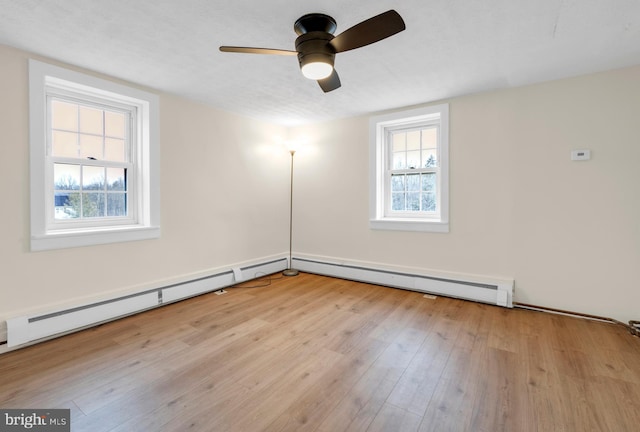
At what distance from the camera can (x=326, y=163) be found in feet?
15.3

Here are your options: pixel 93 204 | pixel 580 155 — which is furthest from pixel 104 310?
pixel 580 155

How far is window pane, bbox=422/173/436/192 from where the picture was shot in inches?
154

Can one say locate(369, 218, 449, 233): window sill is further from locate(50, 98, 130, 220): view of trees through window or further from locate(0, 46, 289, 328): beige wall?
locate(50, 98, 130, 220): view of trees through window

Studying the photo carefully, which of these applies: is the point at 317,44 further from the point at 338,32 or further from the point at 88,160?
the point at 88,160

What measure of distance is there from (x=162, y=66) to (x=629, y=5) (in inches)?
139

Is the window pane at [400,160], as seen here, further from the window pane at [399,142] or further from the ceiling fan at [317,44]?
the ceiling fan at [317,44]

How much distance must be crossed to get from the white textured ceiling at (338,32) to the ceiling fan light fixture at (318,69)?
315 mm

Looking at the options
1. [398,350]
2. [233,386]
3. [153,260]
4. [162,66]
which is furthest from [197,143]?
[398,350]

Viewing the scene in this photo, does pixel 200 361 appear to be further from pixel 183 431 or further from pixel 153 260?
pixel 153 260

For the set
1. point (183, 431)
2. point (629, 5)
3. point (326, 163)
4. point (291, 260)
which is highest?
point (629, 5)

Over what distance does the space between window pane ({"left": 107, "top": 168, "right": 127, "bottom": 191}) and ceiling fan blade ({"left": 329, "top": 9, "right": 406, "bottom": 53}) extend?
2.65 metres

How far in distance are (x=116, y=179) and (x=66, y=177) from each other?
1.40 feet

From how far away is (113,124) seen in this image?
3.11m

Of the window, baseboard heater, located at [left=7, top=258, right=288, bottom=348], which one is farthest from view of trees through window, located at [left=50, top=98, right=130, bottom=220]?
the window
